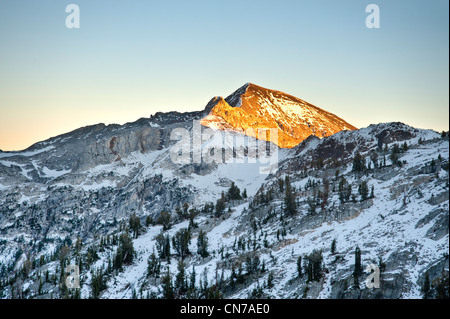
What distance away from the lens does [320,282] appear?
179 meters

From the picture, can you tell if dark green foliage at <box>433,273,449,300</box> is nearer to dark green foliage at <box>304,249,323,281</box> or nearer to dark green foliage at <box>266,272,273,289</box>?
→ dark green foliage at <box>304,249,323,281</box>

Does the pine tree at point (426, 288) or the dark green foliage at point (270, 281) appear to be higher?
the pine tree at point (426, 288)

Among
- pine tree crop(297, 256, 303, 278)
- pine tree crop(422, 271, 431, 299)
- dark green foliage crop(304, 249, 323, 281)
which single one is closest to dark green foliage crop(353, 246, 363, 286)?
dark green foliage crop(304, 249, 323, 281)

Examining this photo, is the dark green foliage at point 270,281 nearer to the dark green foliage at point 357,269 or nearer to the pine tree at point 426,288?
the dark green foliage at point 357,269

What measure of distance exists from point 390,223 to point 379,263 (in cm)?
2768

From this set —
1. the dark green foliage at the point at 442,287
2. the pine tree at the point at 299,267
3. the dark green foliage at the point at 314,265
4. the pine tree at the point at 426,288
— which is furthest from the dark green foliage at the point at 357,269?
the dark green foliage at the point at 442,287

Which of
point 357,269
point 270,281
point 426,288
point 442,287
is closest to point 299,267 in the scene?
point 270,281

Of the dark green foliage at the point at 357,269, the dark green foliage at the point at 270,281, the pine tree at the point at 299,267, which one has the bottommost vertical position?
the dark green foliage at the point at 270,281

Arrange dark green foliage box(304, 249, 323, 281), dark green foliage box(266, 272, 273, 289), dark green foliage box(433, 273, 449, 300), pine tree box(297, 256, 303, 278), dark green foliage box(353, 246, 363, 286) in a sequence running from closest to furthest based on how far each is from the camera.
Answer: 1. dark green foliage box(433, 273, 449, 300)
2. dark green foliage box(353, 246, 363, 286)
3. dark green foliage box(304, 249, 323, 281)
4. pine tree box(297, 256, 303, 278)
5. dark green foliage box(266, 272, 273, 289)

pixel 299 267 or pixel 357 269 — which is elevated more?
pixel 357 269

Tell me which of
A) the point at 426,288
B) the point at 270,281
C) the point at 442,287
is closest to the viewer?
the point at 442,287

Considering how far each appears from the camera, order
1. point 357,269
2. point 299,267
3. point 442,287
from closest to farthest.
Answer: point 442,287
point 357,269
point 299,267

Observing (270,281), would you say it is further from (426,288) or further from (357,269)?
(426,288)
